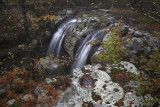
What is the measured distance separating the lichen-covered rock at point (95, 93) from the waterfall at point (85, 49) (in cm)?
396

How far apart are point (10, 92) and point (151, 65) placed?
7099 millimetres

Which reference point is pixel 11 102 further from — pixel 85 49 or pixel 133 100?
pixel 85 49

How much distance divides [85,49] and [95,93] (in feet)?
18.7

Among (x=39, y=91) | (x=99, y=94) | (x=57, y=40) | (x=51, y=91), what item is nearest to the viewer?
(x=99, y=94)

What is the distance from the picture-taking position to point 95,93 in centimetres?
563

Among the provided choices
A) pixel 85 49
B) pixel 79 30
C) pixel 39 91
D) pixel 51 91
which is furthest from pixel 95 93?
pixel 79 30

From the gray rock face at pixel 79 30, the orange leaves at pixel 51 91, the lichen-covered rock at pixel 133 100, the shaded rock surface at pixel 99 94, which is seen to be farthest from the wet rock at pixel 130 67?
the gray rock face at pixel 79 30

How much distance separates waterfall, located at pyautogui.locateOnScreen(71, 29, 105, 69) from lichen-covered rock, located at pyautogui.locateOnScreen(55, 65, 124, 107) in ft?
13.0

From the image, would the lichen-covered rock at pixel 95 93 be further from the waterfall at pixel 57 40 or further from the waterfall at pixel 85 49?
the waterfall at pixel 57 40

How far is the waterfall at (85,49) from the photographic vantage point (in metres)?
10.5

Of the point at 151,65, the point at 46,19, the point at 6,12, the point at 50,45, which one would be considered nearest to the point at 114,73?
the point at 151,65

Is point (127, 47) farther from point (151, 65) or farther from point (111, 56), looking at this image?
point (151, 65)

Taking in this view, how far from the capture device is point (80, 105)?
5191 millimetres

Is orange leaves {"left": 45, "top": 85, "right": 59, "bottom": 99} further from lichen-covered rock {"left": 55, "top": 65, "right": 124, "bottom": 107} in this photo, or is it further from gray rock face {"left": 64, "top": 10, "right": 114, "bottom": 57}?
gray rock face {"left": 64, "top": 10, "right": 114, "bottom": 57}
